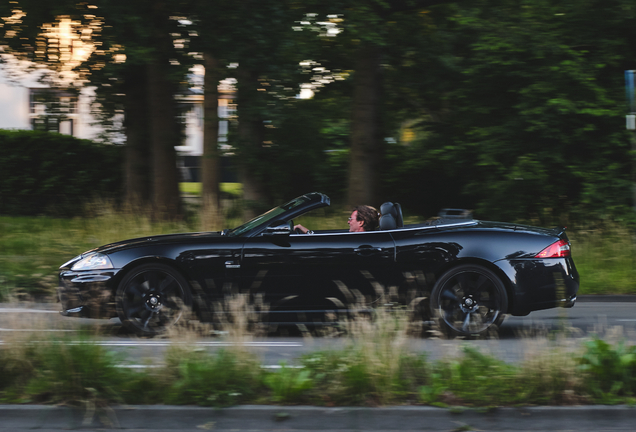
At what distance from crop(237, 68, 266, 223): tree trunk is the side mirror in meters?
6.88

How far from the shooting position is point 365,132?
14.3 meters

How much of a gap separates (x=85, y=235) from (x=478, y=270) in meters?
8.72

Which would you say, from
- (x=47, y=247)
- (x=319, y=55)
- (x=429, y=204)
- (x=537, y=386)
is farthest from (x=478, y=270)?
(x=429, y=204)

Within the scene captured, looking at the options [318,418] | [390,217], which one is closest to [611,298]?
[390,217]

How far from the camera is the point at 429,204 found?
19047 millimetres

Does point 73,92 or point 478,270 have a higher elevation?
point 73,92

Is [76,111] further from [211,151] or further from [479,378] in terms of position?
[479,378]

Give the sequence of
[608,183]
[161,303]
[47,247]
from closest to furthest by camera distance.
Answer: [161,303], [47,247], [608,183]

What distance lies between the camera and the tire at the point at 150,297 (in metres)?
7.05

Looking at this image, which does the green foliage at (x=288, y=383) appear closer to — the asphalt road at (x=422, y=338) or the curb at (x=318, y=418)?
the curb at (x=318, y=418)

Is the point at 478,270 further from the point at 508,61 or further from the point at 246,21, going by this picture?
the point at 508,61

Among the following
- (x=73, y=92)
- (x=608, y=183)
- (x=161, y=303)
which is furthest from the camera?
(x=73, y=92)

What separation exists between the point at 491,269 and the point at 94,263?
3.70 metres

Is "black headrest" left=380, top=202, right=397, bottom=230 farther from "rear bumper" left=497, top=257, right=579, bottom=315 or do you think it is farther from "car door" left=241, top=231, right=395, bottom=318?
"rear bumper" left=497, top=257, right=579, bottom=315
